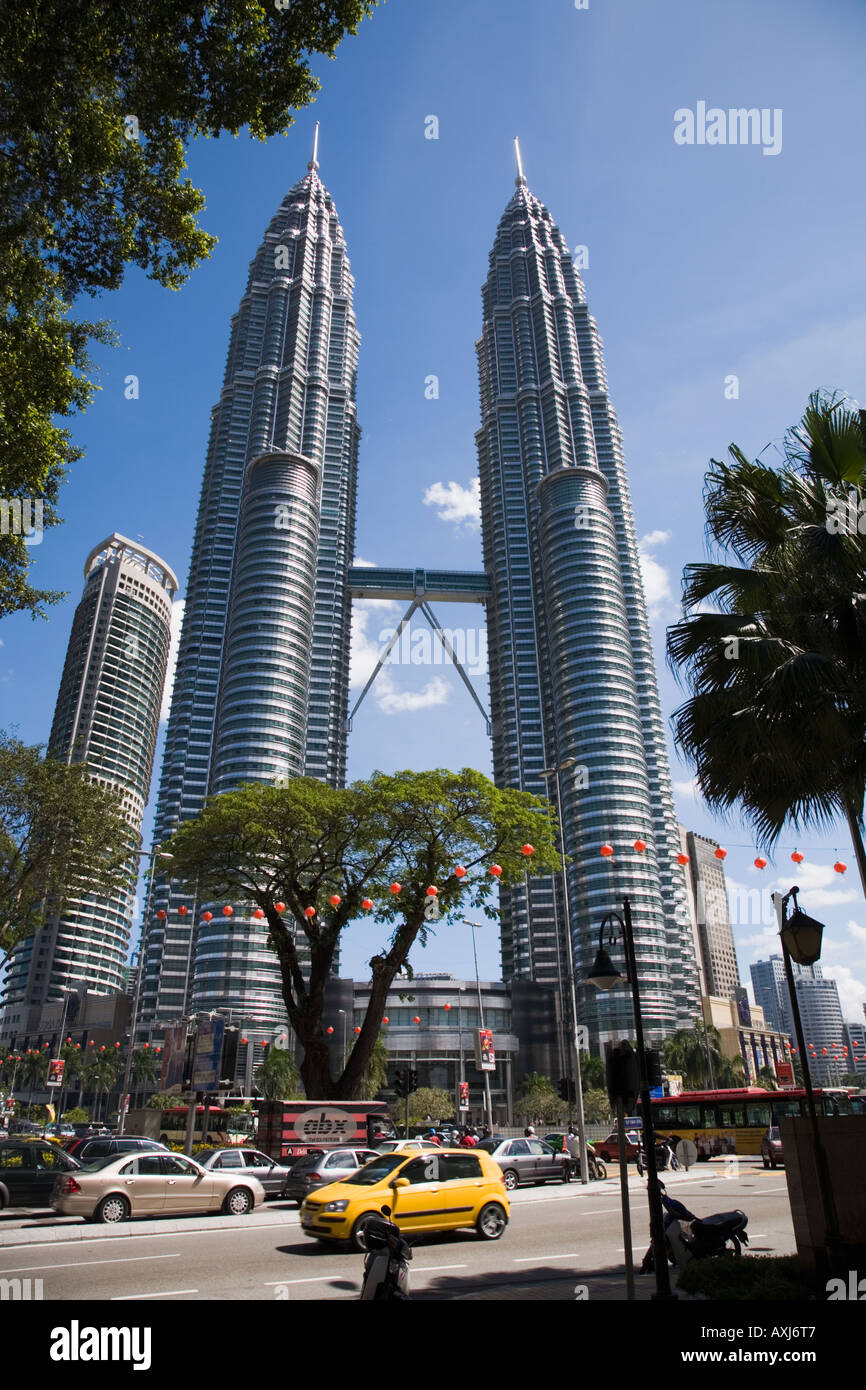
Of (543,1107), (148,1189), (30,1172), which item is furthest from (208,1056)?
(543,1107)

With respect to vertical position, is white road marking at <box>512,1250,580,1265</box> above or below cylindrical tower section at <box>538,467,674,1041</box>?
below

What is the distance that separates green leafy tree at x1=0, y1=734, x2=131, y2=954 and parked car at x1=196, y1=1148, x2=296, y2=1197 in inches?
447

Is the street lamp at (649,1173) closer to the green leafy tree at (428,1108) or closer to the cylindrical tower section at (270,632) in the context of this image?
the green leafy tree at (428,1108)

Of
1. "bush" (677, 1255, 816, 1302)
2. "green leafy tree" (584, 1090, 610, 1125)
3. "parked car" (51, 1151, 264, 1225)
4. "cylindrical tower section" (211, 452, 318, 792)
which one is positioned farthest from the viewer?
"cylindrical tower section" (211, 452, 318, 792)

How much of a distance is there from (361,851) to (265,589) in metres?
121

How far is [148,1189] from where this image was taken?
17641 millimetres

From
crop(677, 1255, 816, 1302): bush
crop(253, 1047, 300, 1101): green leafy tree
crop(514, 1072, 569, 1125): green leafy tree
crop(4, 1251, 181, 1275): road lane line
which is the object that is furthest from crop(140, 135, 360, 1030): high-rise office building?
crop(677, 1255, 816, 1302): bush

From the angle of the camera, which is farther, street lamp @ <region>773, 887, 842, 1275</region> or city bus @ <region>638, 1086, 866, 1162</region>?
city bus @ <region>638, 1086, 866, 1162</region>

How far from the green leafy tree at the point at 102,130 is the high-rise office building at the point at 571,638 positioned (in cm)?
10243

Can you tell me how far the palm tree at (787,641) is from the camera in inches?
348

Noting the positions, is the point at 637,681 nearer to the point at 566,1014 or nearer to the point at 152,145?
the point at 566,1014

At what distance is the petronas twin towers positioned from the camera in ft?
438

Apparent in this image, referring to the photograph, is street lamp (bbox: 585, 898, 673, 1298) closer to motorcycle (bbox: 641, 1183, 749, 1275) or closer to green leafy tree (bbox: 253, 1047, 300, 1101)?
motorcycle (bbox: 641, 1183, 749, 1275)
